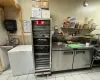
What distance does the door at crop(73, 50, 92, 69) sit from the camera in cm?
240

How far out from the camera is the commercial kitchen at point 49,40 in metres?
2.17

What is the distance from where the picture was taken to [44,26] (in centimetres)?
212

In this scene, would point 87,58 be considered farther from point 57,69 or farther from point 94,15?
point 94,15

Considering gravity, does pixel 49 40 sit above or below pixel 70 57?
above

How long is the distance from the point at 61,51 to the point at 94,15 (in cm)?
205

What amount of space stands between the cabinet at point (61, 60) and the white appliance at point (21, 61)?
70 cm

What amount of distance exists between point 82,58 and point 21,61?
192cm

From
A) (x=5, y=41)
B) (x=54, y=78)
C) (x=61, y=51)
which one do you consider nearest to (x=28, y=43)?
(x=5, y=41)

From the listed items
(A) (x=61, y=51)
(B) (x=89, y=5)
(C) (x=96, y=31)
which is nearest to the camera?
(A) (x=61, y=51)

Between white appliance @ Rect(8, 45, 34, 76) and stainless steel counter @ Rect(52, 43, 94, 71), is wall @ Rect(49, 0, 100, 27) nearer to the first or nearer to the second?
stainless steel counter @ Rect(52, 43, 94, 71)

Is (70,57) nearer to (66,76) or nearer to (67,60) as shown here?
(67,60)

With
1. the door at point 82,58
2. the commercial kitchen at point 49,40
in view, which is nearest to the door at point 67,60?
the commercial kitchen at point 49,40

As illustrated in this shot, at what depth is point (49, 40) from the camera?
7.23 ft

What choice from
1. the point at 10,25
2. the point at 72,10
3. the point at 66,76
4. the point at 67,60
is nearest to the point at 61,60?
the point at 67,60
